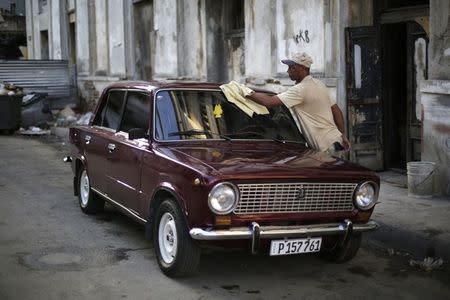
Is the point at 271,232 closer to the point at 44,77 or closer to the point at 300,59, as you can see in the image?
the point at 300,59

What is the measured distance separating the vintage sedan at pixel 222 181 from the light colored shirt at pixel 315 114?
115 mm

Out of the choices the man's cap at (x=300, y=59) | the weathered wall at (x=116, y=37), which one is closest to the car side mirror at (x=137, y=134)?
the man's cap at (x=300, y=59)

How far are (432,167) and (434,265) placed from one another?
7.97 ft

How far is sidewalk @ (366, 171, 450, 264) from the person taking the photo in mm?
5887

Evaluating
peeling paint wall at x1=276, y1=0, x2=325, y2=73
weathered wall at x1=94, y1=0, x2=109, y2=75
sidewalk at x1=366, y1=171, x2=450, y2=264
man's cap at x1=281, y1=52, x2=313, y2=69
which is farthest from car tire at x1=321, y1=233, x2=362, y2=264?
weathered wall at x1=94, y1=0, x2=109, y2=75

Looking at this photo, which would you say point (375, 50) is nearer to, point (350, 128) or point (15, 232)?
point (350, 128)

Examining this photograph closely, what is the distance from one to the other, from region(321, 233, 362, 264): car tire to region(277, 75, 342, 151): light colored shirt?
990 millimetres

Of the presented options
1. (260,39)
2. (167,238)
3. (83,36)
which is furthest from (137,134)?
(83,36)

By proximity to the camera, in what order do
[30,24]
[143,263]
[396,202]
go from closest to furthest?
[143,263] < [396,202] < [30,24]

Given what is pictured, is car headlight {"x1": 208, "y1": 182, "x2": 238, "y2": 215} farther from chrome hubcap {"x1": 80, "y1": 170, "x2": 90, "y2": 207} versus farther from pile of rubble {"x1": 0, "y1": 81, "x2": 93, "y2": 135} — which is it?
pile of rubble {"x1": 0, "y1": 81, "x2": 93, "y2": 135}

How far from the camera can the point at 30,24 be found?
93.7 ft

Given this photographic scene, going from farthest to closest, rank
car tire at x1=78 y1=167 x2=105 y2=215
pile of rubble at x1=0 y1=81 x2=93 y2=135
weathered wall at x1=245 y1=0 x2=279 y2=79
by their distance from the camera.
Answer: pile of rubble at x1=0 y1=81 x2=93 y2=135 → weathered wall at x1=245 y1=0 x2=279 y2=79 → car tire at x1=78 y1=167 x2=105 y2=215

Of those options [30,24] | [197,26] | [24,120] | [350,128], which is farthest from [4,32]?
[350,128]

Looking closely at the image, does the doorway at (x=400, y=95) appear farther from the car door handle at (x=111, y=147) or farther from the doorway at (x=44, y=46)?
the doorway at (x=44, y=46)
